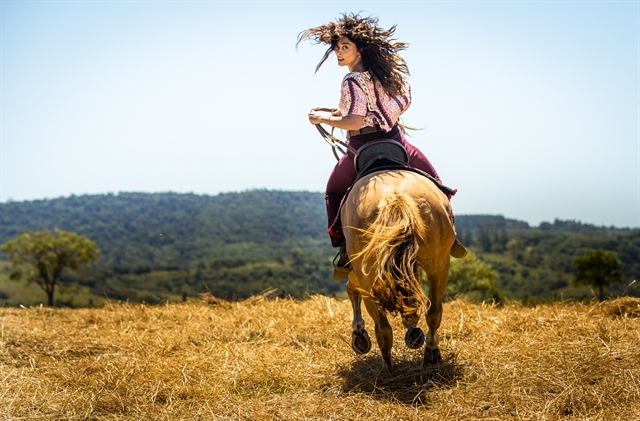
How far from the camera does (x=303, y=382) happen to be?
4801mm

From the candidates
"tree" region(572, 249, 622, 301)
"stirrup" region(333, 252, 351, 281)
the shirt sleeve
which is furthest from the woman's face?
"tree" region(572, 249, 622, 301)

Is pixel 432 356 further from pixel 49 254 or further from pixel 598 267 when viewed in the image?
pixel 598 267

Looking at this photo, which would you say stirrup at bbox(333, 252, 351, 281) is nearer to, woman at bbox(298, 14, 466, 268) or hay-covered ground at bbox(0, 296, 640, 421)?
woman at bbox(298, 14, 466, 268)

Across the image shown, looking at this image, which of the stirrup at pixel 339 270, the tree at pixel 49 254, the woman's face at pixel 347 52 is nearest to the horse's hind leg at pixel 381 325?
the stirrup at pixel 339 270

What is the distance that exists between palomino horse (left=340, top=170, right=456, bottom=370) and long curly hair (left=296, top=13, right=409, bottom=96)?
3.45 ft

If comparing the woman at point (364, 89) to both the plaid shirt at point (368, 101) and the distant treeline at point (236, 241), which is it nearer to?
the plaid shirt at point (368, 101)

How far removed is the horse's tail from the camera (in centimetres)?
378

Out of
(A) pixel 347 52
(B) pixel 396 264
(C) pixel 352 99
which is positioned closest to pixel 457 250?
(B) pixel 396 264

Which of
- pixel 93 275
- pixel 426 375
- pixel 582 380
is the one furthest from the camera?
pixel 93 275

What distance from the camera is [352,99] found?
4926mm

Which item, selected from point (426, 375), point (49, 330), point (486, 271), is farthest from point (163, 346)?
point (486, 271)

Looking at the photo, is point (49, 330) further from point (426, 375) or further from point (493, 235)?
point (493, 235)

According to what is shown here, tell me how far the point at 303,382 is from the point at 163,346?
6.90ft

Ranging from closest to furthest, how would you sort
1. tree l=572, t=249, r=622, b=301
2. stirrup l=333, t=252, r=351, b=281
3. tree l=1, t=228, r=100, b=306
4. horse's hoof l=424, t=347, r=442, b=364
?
horse's hoof l=424, t=347, r=442, b=364 < stirrup l=333, t=252, r=351, b=281 < tree l=1, t=228, r=100, b=306 < tree l=572, t=249, r=622, b=301
